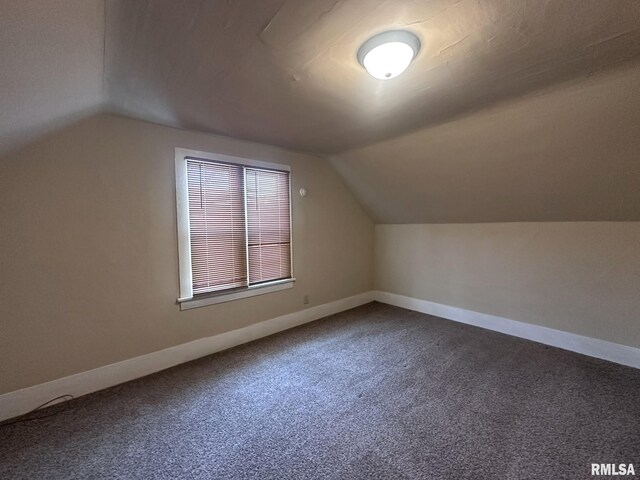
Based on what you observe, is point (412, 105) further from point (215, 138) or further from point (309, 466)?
point (309, 466)

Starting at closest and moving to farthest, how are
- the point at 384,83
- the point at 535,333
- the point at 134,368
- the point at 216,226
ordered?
the point at 384,83 → the point at 134,368 → the point at 216,226 → the point at 535,333

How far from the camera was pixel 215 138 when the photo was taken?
2795 millimetres

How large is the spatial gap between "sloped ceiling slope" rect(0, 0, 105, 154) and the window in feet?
3.05

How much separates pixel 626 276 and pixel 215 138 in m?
4.23

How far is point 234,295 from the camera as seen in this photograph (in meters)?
2.99

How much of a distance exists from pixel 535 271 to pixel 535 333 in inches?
27.9

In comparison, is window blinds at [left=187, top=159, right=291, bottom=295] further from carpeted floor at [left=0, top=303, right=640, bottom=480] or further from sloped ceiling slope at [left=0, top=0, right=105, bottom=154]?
sloped ceiling slope at [left=0, top=0, right=105, bottom=154]

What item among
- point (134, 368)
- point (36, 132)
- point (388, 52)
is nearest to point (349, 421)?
point (134, 368)

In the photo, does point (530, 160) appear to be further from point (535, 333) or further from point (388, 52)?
point (535, 333)

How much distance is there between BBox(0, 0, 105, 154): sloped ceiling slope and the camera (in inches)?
39.3

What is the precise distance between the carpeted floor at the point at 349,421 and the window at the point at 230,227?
772 mm

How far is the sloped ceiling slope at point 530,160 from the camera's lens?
188 cm

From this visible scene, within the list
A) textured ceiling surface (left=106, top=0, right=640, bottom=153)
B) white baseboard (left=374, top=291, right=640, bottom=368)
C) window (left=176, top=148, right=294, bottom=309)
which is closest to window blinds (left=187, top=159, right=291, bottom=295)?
window (left=176, top=148, right=294, bottom=309)

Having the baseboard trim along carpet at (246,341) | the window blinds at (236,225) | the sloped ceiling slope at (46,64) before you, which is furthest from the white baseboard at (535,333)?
the sloped ceiling slope at (46,64)
